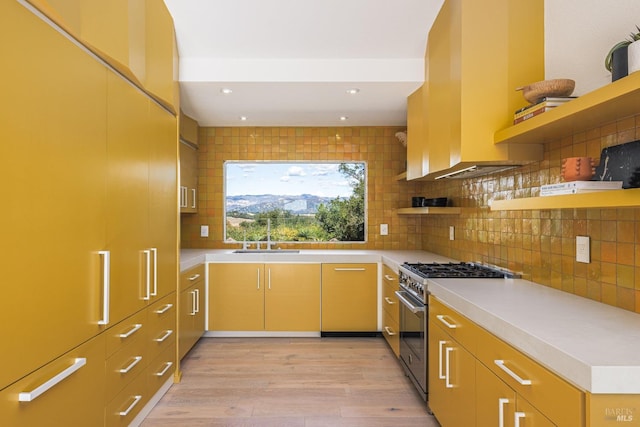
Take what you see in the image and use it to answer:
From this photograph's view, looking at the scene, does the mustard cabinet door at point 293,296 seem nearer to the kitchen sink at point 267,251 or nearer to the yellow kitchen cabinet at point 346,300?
the yellow kitchen cabinet at point 346,300

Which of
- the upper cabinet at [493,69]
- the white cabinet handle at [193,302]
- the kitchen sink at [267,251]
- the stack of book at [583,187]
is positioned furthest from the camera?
the kitchen sink at [267,251]

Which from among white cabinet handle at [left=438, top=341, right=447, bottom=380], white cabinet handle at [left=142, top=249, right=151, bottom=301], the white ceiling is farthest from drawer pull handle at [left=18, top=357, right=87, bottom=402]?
the white ceiling

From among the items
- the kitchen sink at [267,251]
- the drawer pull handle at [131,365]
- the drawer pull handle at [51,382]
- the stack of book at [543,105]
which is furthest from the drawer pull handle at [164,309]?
the stack of book at [543,105]

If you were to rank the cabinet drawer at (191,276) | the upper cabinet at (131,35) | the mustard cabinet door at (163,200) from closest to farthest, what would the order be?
the upper cabinet at (131,35), the mustard cabinet door at (163,200), the cabinet drawer at (191,276)

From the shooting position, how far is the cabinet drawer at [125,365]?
1898 millimetres

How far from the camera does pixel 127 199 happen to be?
6.80ft

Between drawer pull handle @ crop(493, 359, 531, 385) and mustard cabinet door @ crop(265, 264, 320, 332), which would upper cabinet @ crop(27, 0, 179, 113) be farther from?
drawer pull handle @ crop(493, 359, 531, 385)

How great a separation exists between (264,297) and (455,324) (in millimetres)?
2351

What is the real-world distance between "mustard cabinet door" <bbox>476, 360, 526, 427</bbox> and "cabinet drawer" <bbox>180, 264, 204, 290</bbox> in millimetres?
2367

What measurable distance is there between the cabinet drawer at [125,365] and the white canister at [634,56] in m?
2.48

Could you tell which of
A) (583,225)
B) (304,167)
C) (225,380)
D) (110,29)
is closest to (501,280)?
(583,225)

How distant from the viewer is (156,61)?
8.13ft

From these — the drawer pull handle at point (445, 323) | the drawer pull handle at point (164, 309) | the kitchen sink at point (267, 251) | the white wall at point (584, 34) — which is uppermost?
the white wall at point (584, 34)

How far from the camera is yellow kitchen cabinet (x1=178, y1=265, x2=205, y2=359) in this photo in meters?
3.09
